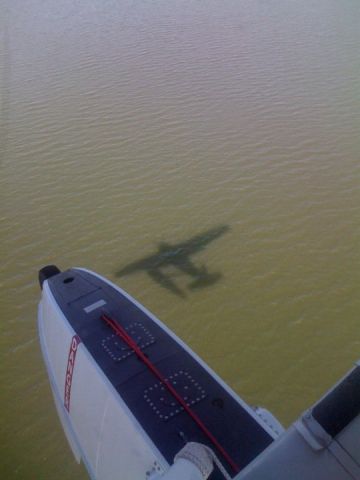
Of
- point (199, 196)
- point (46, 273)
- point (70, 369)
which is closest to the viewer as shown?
point (70, 369)

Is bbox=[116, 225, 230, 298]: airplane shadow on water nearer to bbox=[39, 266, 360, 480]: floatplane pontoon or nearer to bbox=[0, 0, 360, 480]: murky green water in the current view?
bbox=[0, 0, 360, 480]: murky green water

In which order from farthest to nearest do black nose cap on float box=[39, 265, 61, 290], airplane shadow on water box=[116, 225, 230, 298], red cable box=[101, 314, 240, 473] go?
1. airplane shadow on water box=[116, 225, 230, 298]
2. black nose cap on float box=[39, 265, 61, 290]
3. red cable box=[101, 314, 240, 473]

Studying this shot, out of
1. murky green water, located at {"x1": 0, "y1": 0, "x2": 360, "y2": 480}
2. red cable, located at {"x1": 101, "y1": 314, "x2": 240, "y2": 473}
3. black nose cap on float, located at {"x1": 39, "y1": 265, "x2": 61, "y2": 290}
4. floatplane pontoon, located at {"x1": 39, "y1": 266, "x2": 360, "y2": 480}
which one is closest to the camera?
red cable, located at {"x1": 101, "y1": 314, "x2": 240, "y2": 473}

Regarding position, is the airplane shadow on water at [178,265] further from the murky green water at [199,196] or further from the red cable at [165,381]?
the red cable at [165,381]

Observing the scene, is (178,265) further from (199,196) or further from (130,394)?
(130,394)

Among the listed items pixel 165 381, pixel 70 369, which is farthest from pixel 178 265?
pixel 165 381

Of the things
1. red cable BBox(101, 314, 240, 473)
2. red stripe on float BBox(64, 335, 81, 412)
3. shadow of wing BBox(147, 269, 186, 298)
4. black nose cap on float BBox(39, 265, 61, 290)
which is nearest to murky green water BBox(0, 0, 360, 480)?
shadow of wing BBox(147, 269, 186, 298)

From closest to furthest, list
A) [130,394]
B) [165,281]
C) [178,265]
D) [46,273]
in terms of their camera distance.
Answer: [130,394], [46,273], [165,281], [178,265]

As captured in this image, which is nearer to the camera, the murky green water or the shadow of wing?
the murky green water
